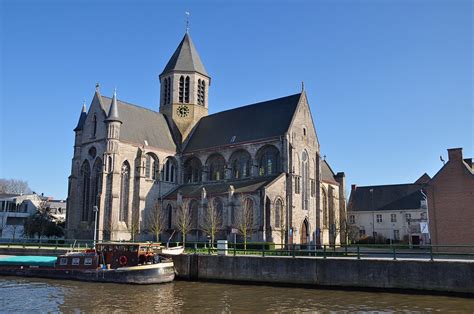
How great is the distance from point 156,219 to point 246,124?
50.5ft

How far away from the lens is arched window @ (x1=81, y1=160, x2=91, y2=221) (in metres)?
51.8

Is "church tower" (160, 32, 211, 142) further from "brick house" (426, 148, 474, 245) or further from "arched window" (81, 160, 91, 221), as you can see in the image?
"brick house" (426, 148, 474, 245)

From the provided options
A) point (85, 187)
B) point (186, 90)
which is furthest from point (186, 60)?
point (85, 187)

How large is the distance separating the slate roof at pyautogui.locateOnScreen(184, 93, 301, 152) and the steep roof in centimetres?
775

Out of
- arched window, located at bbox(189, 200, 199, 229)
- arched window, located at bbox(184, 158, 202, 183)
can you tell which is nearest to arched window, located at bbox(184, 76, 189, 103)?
arched window, located at bbox(184, 158, 202, 183)

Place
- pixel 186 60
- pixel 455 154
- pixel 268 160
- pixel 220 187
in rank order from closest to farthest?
1. pixel 455 154
2. pixel 268 160
3. pixel 220 187
4. pixel 186 60

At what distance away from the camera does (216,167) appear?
177ft

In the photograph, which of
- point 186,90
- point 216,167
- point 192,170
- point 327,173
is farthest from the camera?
point 327,173

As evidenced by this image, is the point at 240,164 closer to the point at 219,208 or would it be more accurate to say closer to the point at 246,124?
the point at 246,124

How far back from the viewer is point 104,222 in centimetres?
4816

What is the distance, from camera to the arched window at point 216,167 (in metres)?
53.1

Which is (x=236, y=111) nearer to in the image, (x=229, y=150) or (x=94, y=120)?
(x=229, y=150)

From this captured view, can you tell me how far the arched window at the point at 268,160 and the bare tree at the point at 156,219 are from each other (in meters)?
12.5

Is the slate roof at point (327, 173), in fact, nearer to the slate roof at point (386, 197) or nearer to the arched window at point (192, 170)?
the slate roof at point (386, 197)
